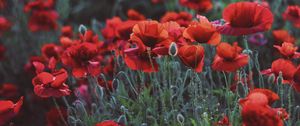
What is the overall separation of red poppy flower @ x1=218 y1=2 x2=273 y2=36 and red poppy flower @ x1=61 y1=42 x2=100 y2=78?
61cm

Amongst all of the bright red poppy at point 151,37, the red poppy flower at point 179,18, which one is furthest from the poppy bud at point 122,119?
the red poppy flower at point 179,18

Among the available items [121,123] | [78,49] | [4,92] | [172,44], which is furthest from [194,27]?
[4,92]

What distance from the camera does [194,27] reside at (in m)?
1.88

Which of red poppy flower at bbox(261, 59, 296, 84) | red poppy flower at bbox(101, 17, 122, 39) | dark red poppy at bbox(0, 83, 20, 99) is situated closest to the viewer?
red poppy flower at bbox(261, 59, 296, 84)

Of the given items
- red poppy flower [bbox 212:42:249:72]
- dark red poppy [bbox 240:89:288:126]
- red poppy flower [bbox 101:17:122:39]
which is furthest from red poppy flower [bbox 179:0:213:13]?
dark red poppy [bbox 240:89:288:126]

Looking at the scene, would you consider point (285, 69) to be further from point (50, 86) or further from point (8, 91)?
point (8, 91)

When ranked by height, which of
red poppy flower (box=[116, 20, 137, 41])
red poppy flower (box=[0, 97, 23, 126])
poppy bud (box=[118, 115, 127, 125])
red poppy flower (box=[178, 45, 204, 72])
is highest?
red poppy flower (box=[178, 45, 204, 72])

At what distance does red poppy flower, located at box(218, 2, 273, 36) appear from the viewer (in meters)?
1.84

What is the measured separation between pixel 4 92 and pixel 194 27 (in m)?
1.68

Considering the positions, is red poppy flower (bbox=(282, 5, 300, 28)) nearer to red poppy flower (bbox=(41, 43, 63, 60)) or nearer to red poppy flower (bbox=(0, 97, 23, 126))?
red poppy flower (bbox=(41, 43, 63, 60))

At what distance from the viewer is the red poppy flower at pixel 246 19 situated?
1.84 metres

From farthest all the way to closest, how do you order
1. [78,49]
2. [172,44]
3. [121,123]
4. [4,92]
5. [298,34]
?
[298,34], [4,92], [78,49], [121,123], [172,44]

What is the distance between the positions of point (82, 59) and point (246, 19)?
748 millimetres

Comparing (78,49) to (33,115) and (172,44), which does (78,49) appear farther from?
(33,115)
